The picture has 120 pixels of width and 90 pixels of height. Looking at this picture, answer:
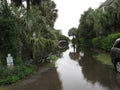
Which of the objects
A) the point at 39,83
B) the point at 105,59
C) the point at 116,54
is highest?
the point at 116,54

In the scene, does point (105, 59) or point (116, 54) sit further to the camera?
point (105, 59)

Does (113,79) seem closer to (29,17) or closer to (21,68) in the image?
(21,68)

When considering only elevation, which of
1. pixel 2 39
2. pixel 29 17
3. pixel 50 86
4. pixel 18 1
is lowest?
pixel 50 86

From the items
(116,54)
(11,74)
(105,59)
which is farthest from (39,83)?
(105,59)

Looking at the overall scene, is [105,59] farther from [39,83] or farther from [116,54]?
[39,83]

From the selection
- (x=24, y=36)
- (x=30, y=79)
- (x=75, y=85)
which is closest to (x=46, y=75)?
(x=30, y=79)

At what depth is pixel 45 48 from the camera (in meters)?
18.9

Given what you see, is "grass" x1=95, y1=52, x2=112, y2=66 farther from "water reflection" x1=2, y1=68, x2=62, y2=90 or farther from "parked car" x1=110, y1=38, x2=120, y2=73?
"water reflection" x1=2, y1=68, x2=62, y2=90

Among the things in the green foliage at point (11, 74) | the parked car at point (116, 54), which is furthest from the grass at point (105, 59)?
the green foliage at point (11, 74)

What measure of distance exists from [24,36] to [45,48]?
1.98m

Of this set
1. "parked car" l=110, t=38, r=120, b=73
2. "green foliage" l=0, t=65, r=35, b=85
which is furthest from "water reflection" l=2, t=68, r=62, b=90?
"parked car" l=110, t=38, r=120, b=73

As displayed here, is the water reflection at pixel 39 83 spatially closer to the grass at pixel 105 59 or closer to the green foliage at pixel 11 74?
the green foliage at pixel 11 74

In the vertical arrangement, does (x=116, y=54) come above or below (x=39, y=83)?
above

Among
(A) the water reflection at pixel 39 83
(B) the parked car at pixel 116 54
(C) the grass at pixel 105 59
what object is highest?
(B) the parked car at pixel 116 54
